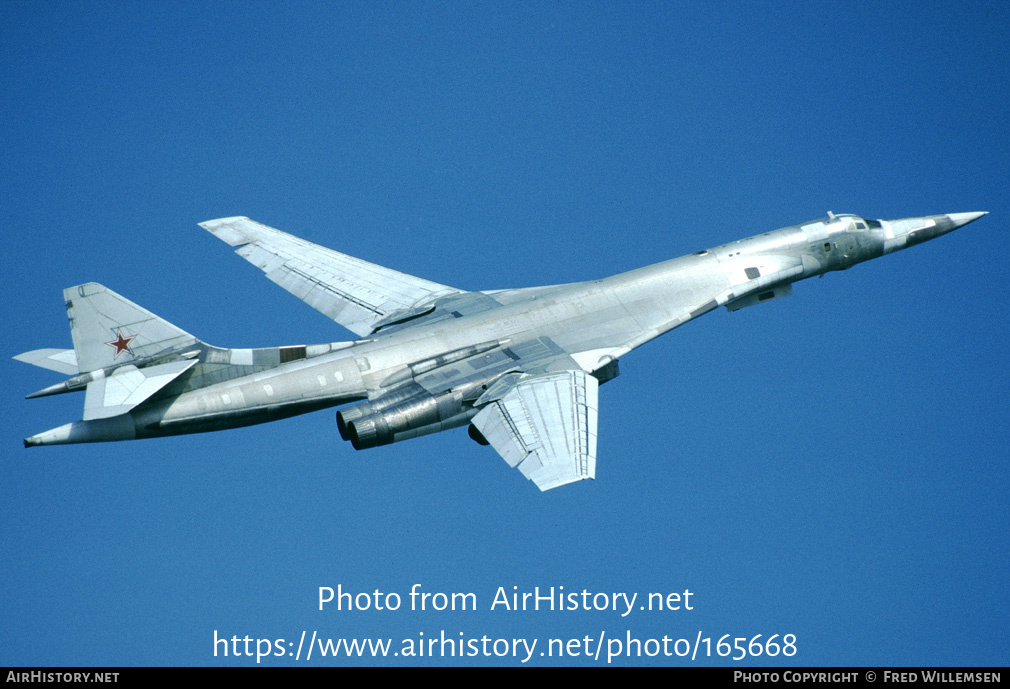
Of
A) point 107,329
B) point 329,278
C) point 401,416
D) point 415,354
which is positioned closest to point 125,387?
point 107,329

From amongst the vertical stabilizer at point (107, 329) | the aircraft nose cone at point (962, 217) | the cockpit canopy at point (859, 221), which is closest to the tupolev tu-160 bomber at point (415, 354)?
the vertical stabilizer at point (107, 329)

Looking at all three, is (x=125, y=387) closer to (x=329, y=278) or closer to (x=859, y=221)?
(x=329, y=278)

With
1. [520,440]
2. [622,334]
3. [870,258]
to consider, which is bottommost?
[520,440]

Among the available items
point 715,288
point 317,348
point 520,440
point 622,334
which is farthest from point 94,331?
point 715,288

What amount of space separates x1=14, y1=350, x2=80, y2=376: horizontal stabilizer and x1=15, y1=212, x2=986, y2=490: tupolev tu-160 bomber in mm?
40

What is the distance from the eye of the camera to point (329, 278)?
112 ft

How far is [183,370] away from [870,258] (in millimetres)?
20373

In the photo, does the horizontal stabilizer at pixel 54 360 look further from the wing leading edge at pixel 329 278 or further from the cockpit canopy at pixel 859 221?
the cockpit canopy at pixel 859 221

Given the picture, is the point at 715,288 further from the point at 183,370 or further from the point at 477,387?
the point at 183,370

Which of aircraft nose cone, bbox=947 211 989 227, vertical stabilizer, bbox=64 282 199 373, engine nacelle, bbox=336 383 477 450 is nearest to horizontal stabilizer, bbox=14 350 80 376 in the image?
vertical stabilizer, bbox=64 282 199 373

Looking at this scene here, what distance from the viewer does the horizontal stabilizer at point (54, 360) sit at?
27.8 meters

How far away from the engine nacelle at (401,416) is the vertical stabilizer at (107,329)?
4.50 m

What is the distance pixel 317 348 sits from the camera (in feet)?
96.4

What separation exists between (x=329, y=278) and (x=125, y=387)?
8.36 meters
